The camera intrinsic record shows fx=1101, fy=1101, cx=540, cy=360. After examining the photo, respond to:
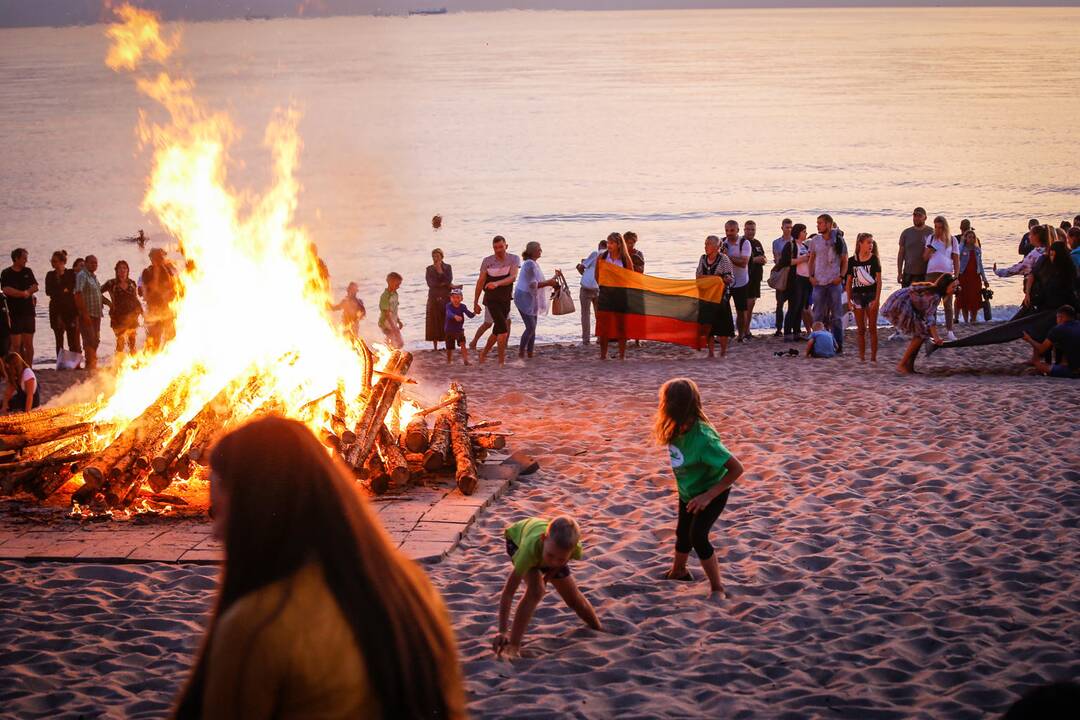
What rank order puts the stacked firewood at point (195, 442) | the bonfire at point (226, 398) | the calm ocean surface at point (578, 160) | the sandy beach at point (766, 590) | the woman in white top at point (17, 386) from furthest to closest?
the calm ocean surface at point (578, 160) < the woman in white top at point (17, 386) < the bonfire at point (226, 398) < the stacked firewood at point (195, 442) < the sandy beach at point (766, 590)

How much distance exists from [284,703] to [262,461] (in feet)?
1.75

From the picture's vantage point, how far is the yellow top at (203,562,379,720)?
2.38m

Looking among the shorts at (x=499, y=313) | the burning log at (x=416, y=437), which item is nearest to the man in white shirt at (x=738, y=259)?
the shorts at (x=499, y=313)

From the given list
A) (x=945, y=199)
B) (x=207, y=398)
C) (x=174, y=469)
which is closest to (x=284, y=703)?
(x=174, y=469)

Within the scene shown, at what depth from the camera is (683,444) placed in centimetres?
672

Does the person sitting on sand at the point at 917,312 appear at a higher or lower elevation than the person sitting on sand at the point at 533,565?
higher

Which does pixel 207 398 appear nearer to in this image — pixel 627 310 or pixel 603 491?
pixel 603 491

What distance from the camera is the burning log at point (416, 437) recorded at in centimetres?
957

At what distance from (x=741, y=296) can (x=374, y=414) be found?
28.2 ft

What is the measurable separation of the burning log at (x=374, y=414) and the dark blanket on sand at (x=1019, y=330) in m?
7.30

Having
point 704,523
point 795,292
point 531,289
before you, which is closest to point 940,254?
point 795,292

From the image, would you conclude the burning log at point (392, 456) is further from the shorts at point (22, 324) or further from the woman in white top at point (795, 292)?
the woman in white top at point (795, 292)

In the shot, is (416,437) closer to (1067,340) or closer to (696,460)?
(696,460)

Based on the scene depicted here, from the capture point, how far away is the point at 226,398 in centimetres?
942
